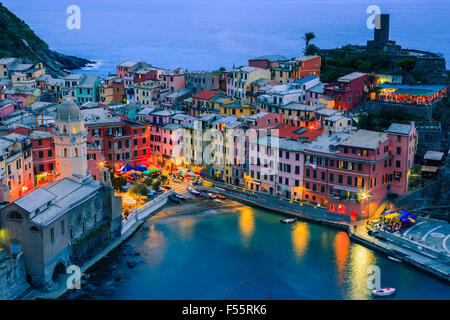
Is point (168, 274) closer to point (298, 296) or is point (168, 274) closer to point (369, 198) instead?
point (298, 296)

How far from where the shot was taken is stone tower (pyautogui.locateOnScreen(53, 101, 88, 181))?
41812mm

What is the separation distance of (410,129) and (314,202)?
9520 mm

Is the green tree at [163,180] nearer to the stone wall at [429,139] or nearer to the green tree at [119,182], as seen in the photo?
the green tree at [119,182]

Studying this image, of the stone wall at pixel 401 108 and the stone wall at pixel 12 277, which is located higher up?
the stone wall at pixel 401 108

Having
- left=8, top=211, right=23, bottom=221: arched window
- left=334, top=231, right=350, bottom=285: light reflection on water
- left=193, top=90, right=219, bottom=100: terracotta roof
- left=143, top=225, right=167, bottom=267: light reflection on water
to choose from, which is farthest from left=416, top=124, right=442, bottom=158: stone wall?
left=8, top=211, right=23, bottom=221: arched window

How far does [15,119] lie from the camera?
5769cm

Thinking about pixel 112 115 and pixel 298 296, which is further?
pixel 112 115

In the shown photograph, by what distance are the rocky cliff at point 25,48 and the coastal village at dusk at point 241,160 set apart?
3163cm

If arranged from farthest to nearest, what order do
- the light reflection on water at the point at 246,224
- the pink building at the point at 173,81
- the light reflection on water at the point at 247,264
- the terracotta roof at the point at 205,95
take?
1. the pink building at the point at 173,81
2. the terracotta roof at the point at 205,95
3. the light reflection on water at the point at 246,224
4. the light reflection on water at the point at 247,264

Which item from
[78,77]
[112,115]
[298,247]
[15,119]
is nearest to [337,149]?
[298,247]

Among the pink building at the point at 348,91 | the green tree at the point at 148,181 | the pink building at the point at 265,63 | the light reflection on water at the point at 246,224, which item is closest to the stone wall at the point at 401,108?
the pink building at the point at 348,91

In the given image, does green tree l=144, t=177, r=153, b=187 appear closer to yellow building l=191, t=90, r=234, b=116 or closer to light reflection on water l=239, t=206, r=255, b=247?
light reflection on water l=239, t=206, r=255, b=247

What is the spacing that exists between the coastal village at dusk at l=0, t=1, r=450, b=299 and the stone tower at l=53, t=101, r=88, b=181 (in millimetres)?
83

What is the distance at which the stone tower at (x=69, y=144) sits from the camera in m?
41.8
